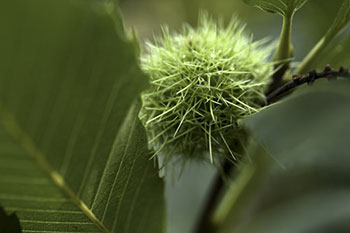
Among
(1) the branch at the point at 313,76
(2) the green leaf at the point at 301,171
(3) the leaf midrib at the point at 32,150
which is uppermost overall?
(3) the leaf midrib at the point at 32,150

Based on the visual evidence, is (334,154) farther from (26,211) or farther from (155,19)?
(155,19)

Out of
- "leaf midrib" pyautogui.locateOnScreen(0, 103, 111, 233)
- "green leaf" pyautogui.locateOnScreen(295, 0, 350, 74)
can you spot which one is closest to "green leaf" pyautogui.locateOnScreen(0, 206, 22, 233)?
"leaf midrib" pyautogui.locateOnScreen(0, 103, 111, 233)

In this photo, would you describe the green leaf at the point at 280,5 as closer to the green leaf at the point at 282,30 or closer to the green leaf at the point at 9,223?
the green leaf at the point at 282,30

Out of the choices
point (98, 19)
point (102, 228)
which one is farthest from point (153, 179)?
point (98, 19)

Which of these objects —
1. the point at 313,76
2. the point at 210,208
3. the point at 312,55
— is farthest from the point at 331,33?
the point at 210,208

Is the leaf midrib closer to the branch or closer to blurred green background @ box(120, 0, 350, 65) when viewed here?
the branch

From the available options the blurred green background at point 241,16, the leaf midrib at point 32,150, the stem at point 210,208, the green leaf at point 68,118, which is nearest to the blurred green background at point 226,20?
the blurred green background at point 241,16
